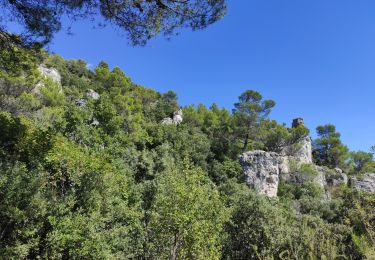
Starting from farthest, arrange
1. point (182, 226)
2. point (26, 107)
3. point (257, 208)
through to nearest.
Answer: point (26, 107) < point (257, 208) < point (182, 226)

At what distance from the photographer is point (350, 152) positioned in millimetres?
50594

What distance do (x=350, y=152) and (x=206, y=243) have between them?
43.3 meters

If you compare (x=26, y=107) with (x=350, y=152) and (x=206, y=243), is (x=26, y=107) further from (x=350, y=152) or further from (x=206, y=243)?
(x=350, y=152)

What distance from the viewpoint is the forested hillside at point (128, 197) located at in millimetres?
11578

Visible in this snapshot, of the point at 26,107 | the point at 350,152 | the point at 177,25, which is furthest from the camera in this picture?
the point at 350,152

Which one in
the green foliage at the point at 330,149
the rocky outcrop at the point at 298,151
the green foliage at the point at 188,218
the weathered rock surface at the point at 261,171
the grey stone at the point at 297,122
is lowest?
the green foliage at the point at 188,218

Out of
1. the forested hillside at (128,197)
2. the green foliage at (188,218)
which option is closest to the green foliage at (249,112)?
the forested hillside at (128,197)

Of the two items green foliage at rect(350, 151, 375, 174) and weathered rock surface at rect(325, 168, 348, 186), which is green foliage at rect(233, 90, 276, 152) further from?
green foliage at rect(350, 151, 375, 174)

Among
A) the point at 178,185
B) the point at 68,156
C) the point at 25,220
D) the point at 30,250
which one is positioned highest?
the point at 68,156

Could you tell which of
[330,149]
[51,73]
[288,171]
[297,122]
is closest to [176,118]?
[288,171]

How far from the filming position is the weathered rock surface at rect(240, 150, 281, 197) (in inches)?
1298

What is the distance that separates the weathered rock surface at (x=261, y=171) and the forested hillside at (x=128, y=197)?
3.23 feet

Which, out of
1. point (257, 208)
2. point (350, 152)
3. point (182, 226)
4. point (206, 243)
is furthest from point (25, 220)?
point (350, 152)

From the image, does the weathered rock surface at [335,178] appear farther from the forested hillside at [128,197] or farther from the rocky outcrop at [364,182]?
the forested hillside at [128,197]
